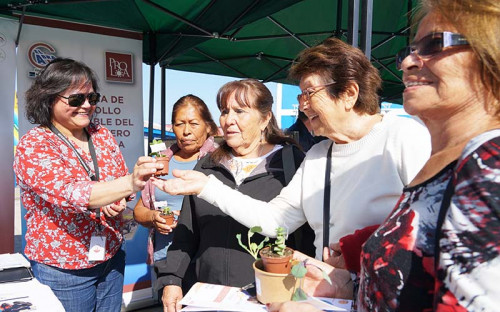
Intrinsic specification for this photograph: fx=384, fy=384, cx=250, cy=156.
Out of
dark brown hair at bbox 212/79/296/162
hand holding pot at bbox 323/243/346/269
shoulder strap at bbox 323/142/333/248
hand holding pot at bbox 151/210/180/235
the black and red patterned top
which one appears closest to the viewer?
the black and red patterned top

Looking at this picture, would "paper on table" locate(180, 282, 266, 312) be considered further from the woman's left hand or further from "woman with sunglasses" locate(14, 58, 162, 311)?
the woman's left hand

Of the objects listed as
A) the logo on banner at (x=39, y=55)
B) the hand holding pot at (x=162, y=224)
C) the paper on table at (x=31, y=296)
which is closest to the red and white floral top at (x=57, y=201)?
the hand holding pot at (x=162, y=224)

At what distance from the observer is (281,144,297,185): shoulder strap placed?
2043 millimetres

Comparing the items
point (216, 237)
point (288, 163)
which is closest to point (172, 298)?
point (216, 237)

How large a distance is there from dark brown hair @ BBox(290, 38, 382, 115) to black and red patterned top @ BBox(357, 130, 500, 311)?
2.62 ft

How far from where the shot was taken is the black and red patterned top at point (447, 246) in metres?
0.66

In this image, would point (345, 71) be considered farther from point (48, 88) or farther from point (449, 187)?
point (48, 88)

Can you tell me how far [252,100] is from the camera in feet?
7.33

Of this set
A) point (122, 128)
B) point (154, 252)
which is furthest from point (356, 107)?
point (122, 128)

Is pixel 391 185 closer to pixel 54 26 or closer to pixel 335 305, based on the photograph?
pixel 335 305

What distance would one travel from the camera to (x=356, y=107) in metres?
1.67

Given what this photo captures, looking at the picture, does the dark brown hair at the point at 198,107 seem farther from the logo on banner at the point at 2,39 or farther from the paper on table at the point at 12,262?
the logo on banner at the point at 2,39

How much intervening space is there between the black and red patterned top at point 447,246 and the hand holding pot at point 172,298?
1.35 metres

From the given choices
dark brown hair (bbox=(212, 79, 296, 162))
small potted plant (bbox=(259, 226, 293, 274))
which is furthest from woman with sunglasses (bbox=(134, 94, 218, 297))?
small potted plant (bbox=(259, 226, 293, 274))
